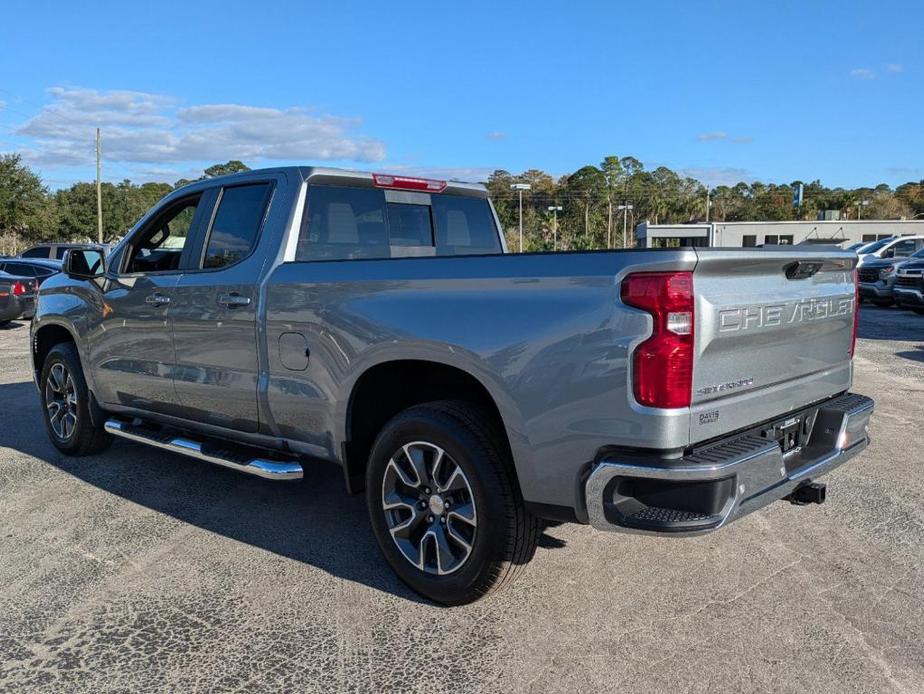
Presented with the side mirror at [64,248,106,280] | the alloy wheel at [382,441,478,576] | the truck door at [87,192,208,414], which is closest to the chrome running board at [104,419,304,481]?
the truck door at [87,192,208,414]

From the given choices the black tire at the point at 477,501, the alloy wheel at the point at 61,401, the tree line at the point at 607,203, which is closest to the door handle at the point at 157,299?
the alloy wheel at the point at 61,401

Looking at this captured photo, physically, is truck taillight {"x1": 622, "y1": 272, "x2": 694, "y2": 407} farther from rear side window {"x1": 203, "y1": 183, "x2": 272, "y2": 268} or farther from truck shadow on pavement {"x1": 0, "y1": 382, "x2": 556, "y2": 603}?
rear side window {"x1": 203, "y1": 183, "x2": 272, "y2": 268}

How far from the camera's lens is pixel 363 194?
4.54m

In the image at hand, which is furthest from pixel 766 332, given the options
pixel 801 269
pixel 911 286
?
pixel 911 286

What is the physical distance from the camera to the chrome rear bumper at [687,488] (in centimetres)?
268

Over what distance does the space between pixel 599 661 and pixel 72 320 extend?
457 centimetres

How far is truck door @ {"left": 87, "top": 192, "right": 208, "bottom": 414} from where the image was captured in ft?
15.5

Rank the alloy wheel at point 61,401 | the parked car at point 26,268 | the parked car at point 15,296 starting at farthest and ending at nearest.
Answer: the parked car at point 26,268, the parked car at point 15,296, the alloy wheel at point 61,401

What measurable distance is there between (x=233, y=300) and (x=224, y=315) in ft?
0.40

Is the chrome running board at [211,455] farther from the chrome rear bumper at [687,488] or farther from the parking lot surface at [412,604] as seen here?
the chrome rear bumper at [687,488]

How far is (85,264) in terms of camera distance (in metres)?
5.36

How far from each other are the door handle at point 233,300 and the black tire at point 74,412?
208cm

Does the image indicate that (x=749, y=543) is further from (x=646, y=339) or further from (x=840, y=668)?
(x=646, y=339)

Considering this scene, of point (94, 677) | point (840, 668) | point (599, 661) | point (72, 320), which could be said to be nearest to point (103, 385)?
point (72, 320)
